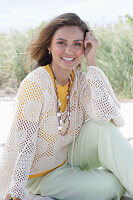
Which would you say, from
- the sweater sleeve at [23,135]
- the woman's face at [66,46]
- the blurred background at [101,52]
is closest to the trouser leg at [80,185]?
the sweater sleeve at [23,135]

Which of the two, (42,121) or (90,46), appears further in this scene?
(90,46)

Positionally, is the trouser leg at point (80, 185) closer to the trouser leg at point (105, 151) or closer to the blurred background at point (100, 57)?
the trouser leg at point (105, 151)

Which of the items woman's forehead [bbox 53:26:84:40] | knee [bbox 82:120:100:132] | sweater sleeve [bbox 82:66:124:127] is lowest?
knee [bbox 82:120:100:132]

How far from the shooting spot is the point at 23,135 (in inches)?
80.5

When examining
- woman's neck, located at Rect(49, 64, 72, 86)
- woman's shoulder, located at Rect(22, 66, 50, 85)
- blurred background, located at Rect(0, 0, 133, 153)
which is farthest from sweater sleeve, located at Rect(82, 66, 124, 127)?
blurred background, located at Rect(0, 0, 133, 153)

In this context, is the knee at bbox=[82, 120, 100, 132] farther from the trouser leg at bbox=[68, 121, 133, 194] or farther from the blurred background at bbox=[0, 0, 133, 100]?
the blurred background at bbox=[0, 0, 133, 100]

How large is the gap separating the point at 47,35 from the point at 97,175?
1024 mm

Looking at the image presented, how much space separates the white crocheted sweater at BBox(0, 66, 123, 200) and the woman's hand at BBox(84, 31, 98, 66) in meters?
0.10

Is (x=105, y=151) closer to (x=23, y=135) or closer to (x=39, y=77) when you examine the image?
(x=23, y=135)

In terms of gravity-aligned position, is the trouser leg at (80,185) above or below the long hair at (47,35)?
below

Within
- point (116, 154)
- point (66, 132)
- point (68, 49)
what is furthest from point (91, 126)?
point (68, 49)

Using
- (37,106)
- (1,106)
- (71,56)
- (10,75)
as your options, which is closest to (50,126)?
(37,106)

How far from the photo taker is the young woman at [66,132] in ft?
6.75

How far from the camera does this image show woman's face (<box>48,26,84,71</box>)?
2.21 metres
